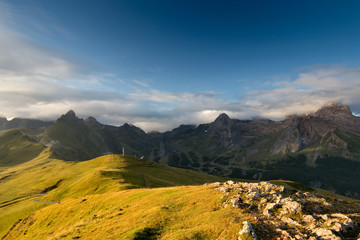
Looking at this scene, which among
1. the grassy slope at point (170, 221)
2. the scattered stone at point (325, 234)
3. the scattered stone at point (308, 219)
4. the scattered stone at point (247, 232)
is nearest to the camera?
the scattered stone at point (325, 234)

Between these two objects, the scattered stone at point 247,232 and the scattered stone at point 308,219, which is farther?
the scattered stone at point 308,219

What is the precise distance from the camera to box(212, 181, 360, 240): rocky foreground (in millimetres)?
23500

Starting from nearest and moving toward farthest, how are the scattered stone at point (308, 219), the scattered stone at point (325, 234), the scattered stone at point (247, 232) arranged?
the scattered stone at point (325, 234) < the scattered stone at point (247, 232) < the scattered stone at point (308, 219)

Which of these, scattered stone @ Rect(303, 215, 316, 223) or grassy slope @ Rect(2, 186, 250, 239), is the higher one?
scattered stone @ Rect(303, 215, 316, 223)

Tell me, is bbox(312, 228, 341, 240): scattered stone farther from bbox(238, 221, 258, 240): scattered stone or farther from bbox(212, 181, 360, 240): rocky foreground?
bbox(238, 221, 258, 240): scattered stone

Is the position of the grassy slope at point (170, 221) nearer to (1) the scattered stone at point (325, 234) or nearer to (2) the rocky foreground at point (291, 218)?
(2) the rocky foreground at point (291, 218)

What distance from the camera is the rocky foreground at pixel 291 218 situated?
2350 cm

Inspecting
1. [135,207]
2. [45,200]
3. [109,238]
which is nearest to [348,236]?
[109,238]

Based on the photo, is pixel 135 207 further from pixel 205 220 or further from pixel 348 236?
pixel 348 236

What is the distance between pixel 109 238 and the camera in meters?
30.5

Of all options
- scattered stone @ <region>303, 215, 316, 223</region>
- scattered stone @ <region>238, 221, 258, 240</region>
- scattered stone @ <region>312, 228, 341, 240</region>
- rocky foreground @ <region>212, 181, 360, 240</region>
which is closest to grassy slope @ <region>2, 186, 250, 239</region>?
scattered stone @ <region>238, 221, 258, 240</region>

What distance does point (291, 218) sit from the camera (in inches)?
1094

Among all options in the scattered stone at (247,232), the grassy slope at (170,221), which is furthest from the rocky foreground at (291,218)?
the grassy slope at (170,221)

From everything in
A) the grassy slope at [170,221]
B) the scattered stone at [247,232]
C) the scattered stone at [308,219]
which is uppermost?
the scattered stone at [308,219]
